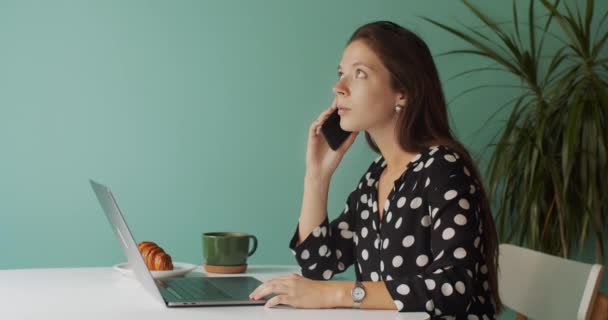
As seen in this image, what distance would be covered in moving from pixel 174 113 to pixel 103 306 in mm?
1752

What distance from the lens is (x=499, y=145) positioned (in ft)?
10.00

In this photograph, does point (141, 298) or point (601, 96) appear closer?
point (141, 298)

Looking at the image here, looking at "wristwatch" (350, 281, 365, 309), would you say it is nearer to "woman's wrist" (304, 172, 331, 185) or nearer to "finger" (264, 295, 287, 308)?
"finger" (264, 295, 287, 308)

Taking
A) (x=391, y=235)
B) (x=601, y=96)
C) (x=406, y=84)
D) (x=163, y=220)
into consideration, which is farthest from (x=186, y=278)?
(x=601, y=96)

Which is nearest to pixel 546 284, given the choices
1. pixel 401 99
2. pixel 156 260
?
pixel 401 99

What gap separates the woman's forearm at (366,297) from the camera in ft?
4.92

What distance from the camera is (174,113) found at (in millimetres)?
3182

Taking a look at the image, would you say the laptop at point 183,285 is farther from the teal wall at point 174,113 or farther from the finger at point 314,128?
the teal wall at point 174,113

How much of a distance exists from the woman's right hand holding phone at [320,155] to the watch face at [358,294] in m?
0.61

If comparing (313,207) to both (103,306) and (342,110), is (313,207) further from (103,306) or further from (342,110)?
(103,306)

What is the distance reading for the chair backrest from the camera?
1642 millimetres

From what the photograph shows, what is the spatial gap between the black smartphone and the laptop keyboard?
19.6 inches

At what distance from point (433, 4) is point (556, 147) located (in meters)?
0.75

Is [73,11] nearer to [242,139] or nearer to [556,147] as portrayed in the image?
[242,139]
